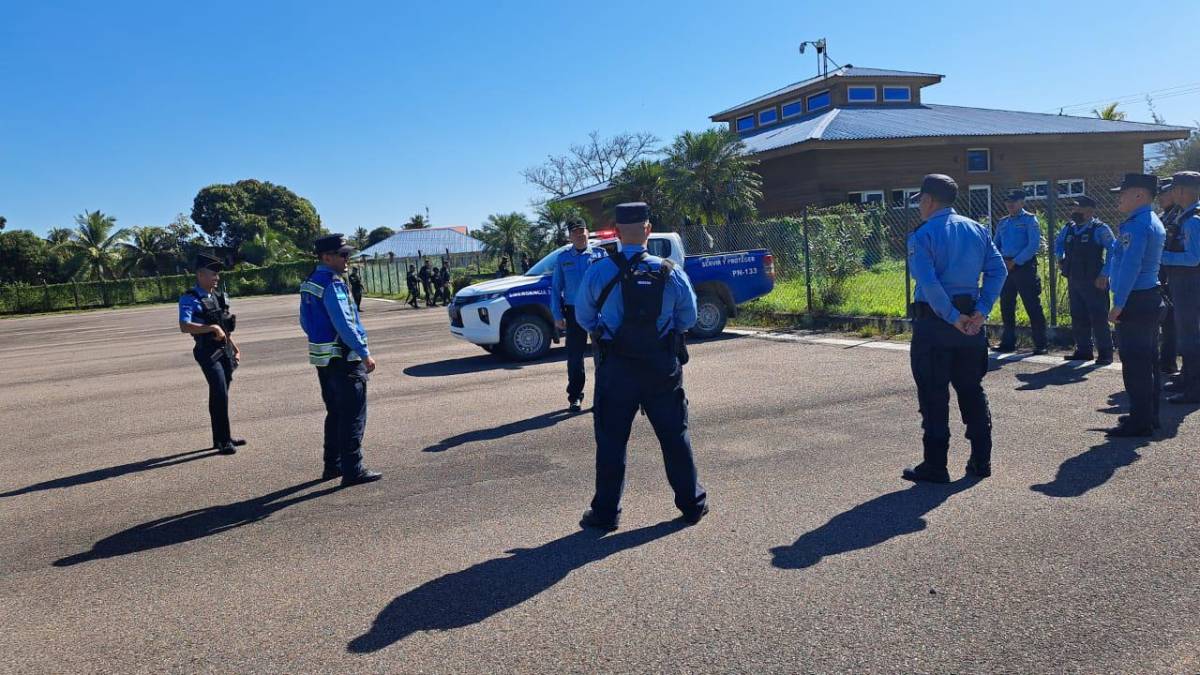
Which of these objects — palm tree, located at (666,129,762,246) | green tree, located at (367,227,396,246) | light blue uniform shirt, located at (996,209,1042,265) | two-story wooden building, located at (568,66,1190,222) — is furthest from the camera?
green tree, located at (367,227,396,246)

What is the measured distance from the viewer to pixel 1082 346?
30.0 ft

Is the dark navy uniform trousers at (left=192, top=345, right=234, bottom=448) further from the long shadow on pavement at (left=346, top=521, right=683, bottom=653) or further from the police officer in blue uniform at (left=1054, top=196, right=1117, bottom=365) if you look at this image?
the police officer in blue uniform at (left=1054, top=196, right=1117, bottom=365)

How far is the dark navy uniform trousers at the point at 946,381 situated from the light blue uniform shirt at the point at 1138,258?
1.48 metres

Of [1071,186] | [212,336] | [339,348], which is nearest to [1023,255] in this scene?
[339,348]

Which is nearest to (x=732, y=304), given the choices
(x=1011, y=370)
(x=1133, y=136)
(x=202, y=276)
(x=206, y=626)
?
(x=1011, y=370)

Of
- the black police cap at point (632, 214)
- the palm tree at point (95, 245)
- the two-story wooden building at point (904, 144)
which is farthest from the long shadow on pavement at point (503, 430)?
the palm tree at point (95, 245)

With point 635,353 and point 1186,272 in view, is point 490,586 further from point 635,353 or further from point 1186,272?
point 1186,272

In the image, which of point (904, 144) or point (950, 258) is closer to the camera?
point (950, 258)

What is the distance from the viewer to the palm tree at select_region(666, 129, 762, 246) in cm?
2872

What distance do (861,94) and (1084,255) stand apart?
34460mm

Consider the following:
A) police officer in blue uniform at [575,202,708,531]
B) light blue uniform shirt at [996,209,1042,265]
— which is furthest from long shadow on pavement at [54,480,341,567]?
light blue uniform shirt at [996,209,1042,265]

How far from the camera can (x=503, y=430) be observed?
7.77 m

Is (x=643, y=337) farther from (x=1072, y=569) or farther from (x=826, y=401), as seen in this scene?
(x=826, y=401)

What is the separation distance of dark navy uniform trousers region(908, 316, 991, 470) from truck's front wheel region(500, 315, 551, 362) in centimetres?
759
